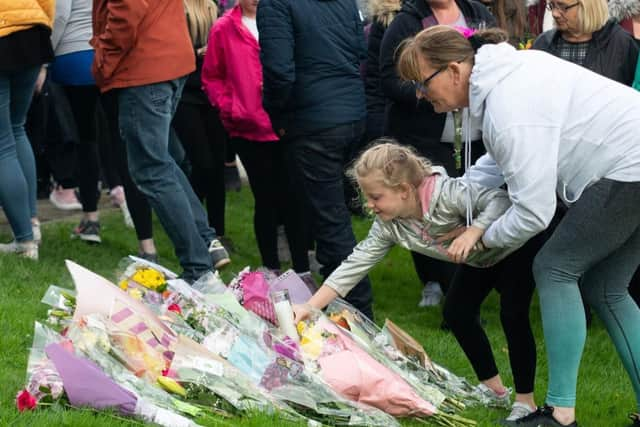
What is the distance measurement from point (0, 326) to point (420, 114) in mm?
2835

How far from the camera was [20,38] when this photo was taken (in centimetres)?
692

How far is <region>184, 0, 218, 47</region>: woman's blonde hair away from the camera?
Answer: 812 centimetres

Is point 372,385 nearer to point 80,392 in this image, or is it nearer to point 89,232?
point 80,392

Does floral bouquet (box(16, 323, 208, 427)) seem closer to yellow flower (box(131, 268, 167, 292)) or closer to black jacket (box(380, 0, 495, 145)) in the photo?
yellow flower (box(131, 268, 167, 292))

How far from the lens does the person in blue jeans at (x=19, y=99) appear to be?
690cm

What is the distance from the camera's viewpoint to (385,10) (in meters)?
7.45

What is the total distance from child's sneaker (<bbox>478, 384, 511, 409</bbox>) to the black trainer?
1.53ft

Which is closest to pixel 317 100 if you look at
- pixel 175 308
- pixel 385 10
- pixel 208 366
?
pixel 385 10

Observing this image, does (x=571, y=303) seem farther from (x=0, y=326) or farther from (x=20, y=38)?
(x=20, y=38)

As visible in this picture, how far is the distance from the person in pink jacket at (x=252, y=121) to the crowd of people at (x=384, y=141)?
0.05 feet

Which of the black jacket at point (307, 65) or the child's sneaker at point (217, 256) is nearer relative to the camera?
the black jacket at point (307, 65)

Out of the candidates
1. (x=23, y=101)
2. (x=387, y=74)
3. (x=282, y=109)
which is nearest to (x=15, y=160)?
(x=23, y=101)

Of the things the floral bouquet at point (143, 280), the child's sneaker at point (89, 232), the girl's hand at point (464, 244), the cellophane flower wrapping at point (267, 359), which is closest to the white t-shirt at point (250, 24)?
the child's sneaker at point (89, 232)

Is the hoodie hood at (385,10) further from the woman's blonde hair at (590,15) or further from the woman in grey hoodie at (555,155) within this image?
the woman in grey hoodie at (555,155)
